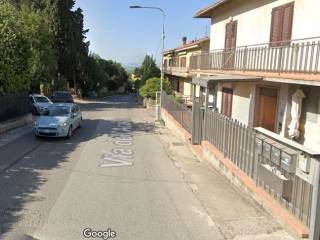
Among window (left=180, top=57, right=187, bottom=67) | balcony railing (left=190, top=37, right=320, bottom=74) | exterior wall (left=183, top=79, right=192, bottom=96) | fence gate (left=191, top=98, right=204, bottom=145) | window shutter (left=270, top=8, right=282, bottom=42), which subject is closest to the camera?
balcony railing (left=190, top=37, right=320, bottom=74)

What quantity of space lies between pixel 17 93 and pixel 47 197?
13.8m

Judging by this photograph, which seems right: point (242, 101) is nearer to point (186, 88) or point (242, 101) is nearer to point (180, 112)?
point (180, 112)

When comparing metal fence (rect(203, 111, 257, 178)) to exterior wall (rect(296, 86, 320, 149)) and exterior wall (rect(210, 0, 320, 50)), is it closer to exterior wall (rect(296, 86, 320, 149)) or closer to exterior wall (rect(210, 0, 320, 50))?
exterior wall (rect(296, 86, 320, 149))

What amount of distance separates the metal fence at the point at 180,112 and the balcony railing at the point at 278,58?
2623 millimetres

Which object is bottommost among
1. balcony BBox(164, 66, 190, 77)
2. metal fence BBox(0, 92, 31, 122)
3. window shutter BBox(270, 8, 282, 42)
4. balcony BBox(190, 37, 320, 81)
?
metal fence BBox(0, 92, 31, 122)

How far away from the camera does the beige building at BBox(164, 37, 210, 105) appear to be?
34.0 metres

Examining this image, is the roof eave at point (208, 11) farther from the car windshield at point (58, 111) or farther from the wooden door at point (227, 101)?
the car windshield at point (58, 111)

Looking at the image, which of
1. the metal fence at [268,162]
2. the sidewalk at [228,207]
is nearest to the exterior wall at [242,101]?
the sidewalk at [228,207]

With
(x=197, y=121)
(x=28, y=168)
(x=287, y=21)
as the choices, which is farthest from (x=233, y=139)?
(x=28, y=168)

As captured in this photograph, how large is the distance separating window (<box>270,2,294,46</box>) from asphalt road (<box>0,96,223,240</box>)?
19.5ft

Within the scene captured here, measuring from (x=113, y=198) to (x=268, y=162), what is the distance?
3.57 m

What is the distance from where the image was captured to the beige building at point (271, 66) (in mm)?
11117

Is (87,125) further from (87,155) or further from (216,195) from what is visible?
(216,195)

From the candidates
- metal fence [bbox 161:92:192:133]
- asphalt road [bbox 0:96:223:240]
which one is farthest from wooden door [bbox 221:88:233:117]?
asphalt road [bbox 0:96:223:240]
